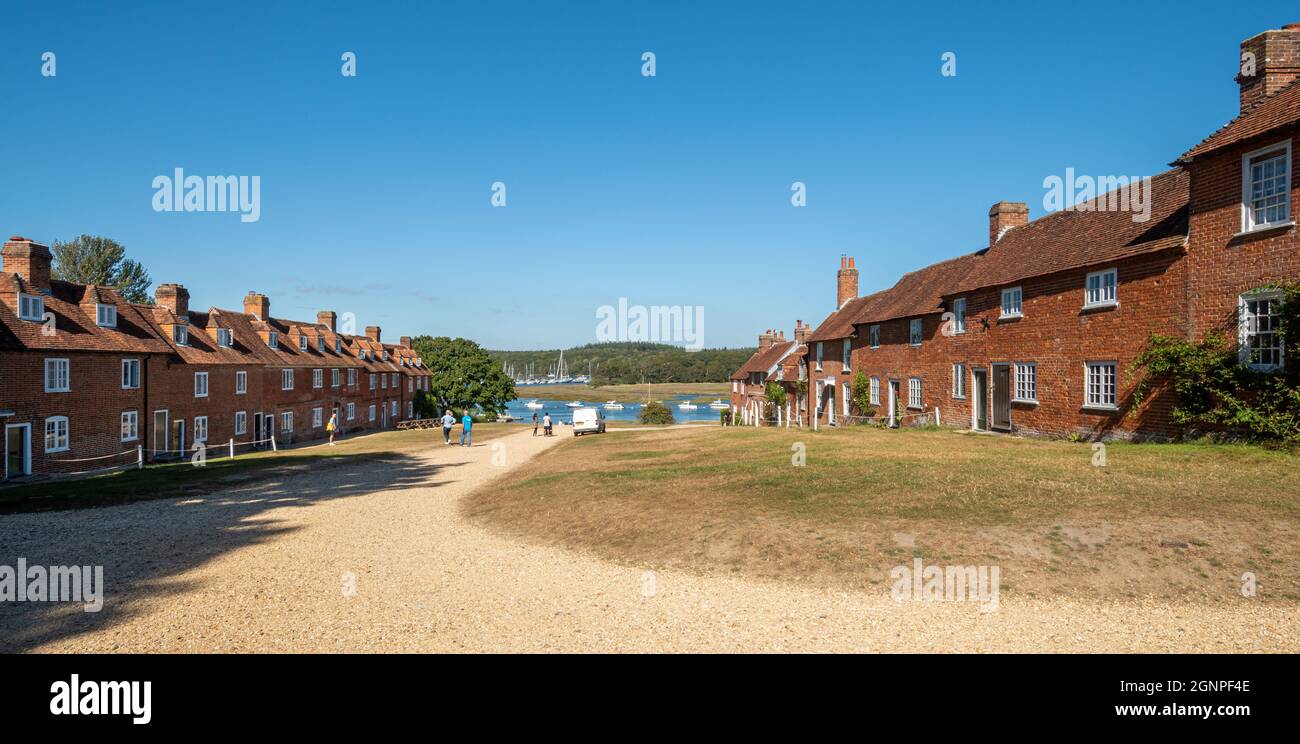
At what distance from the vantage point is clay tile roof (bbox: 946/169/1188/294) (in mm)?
20375

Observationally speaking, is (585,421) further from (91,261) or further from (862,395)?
(91,261)

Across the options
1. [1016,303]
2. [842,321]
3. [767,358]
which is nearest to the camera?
[1016,303]

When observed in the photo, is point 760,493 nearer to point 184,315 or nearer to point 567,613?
point 567,613

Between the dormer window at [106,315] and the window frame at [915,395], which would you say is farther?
the window frame at [915,395]

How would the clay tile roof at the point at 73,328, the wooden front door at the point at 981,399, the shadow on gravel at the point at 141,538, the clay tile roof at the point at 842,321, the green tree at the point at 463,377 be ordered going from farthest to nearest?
1. the green tree at the point at 463,377
2. the clay tile roof at the point at 842,321
3. the wooden front door at the point at 981,399
4. the clay tile roof at the point at 73,328
5. the shadow on gravel at the point at 141,538

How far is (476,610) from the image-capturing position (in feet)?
28.6

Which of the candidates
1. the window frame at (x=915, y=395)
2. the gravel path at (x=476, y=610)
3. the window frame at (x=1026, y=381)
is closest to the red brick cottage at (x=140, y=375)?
the gravel path at (x=476, y=610)

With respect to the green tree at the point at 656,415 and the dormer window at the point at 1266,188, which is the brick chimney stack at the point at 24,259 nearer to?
the dormer window at the point at 1266,188

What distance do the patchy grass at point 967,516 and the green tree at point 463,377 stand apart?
58337 millimetres

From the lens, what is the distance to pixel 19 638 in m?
7.91

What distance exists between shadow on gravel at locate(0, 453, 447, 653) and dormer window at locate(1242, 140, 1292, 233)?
80.0 feet

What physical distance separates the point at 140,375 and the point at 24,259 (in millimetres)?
7240

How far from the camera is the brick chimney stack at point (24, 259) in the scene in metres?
29.6

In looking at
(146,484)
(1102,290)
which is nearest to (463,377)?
(146,484)
